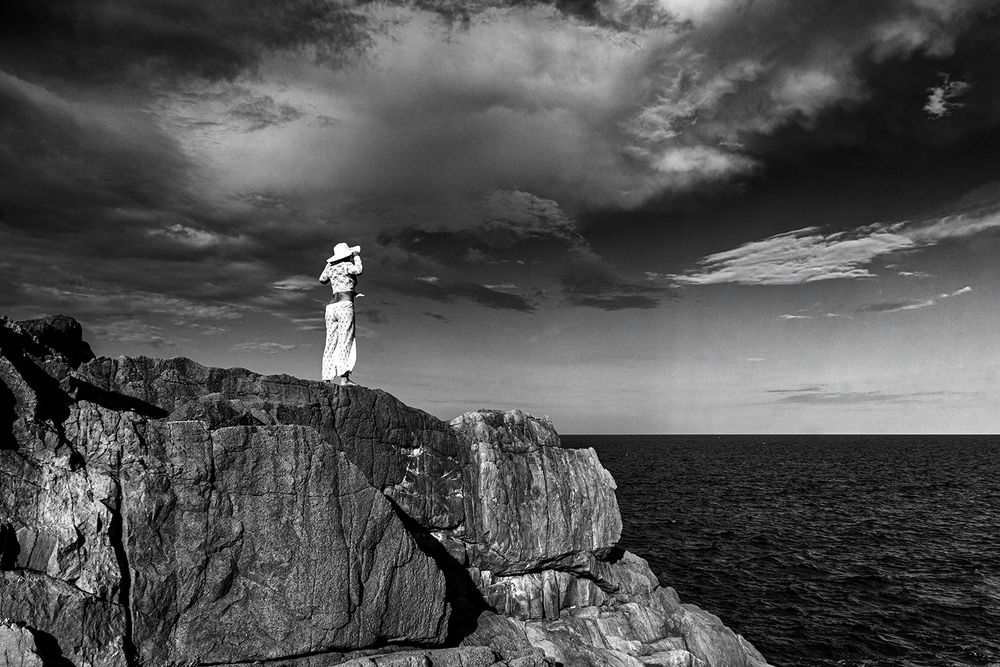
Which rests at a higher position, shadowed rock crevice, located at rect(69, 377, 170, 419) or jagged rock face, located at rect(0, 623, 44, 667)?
shadowed rock crevice, located at rect(69, 377, 170, 419)

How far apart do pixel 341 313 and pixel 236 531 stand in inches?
421

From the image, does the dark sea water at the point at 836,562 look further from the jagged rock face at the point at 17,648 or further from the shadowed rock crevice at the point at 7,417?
the shadowed rock crevice at the point at 7,417

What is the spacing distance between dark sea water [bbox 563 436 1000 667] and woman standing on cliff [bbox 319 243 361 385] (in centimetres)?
2730

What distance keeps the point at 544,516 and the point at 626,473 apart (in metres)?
86.4

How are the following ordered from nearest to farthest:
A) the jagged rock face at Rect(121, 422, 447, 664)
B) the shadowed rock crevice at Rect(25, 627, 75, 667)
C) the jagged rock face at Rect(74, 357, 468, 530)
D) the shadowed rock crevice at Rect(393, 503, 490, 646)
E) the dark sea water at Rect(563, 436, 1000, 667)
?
1. the shadowed rock crevice at Rect(25, 627, 75, 667)
2. the jagged rock face at Rect(121, 422, 447, 664)
3. the jagged rock face at Rect(74, 357, 468, 530)
4. the shadowed rock crevice at Rect(393, 503, 490, 646)
5. the dark sea water at Rect(563, 436, 1000, 667)

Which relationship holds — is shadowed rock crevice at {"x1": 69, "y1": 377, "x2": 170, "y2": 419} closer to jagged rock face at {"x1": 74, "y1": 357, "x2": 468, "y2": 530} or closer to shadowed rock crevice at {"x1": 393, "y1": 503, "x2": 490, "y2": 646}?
jagged rock face at {"x1": 74, "y1": 357, "x2": 468, "y2": 530}

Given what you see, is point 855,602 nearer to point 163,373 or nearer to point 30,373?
point 163,373

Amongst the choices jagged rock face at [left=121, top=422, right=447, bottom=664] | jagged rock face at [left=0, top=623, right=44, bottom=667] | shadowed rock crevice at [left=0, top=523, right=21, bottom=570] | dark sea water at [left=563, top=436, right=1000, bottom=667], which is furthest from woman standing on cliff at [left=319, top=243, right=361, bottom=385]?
dark sea water at [left=563, top=436, right=1000, bottom=667]

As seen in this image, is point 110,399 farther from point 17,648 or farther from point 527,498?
point 527,498

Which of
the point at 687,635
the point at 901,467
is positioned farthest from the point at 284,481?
the point at 901,467

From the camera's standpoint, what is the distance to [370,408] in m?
22.4

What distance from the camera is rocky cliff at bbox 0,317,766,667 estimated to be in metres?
13.5

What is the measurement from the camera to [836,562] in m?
47.3

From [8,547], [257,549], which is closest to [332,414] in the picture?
[257,549]
